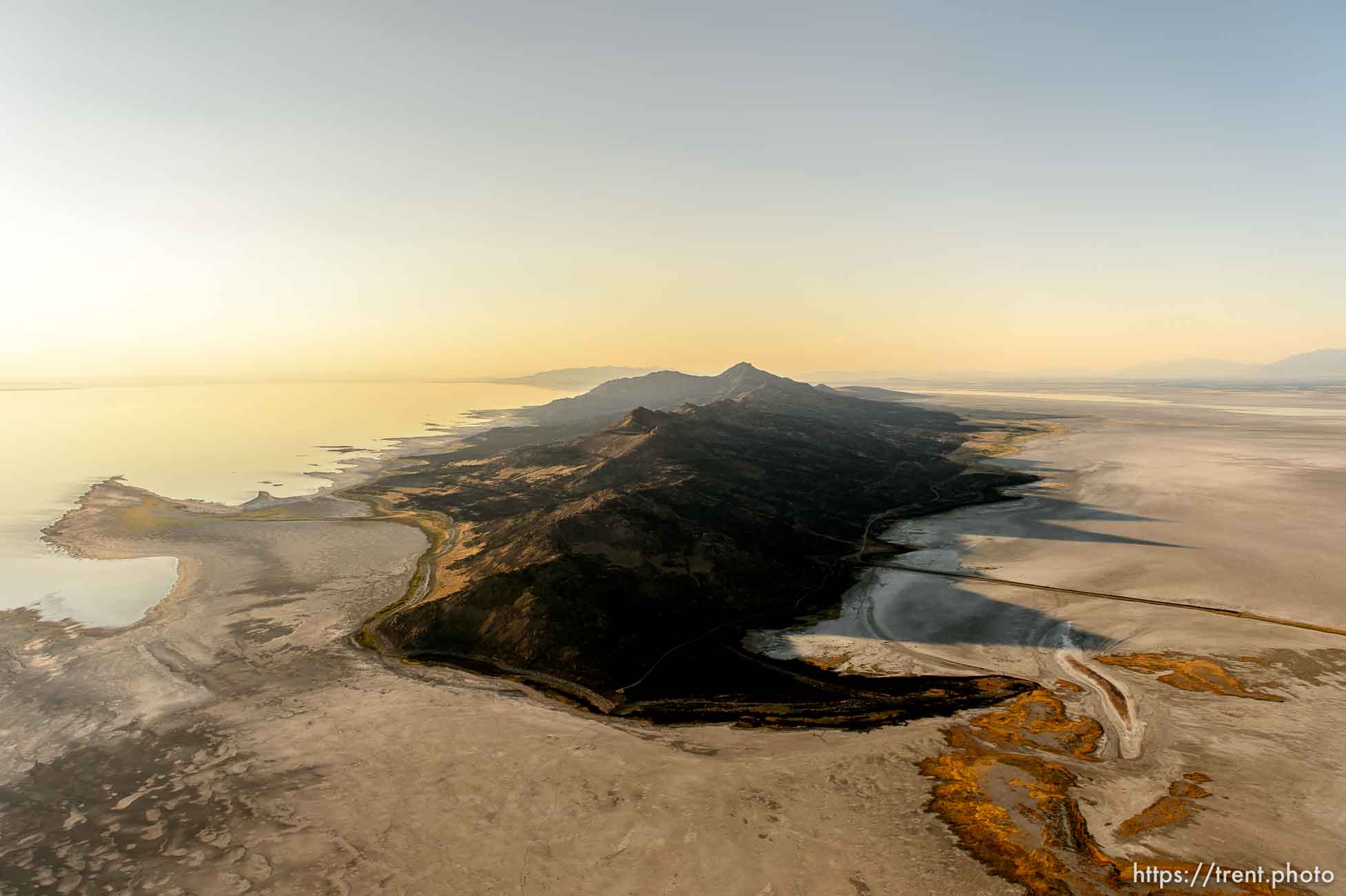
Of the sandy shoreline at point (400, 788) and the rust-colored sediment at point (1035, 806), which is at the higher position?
the rust-colored sediment at point (1035, 806)

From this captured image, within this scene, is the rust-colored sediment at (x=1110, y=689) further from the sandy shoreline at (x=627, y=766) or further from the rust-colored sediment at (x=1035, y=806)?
the rust-colored sediment at (x=1035, y=806)

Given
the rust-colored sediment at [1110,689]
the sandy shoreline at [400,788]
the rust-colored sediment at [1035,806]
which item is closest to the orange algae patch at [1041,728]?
the rust-colored sediment at [1035,806]

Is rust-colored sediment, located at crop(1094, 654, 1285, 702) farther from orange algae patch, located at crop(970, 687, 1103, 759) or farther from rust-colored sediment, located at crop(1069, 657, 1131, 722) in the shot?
orange algae patch, located at crop(970, 687, 1103, 759)

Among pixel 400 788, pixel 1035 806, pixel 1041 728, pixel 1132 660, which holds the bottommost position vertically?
pixel 400 788

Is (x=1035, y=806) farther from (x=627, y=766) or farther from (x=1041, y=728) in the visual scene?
A: (x=627, y=766)

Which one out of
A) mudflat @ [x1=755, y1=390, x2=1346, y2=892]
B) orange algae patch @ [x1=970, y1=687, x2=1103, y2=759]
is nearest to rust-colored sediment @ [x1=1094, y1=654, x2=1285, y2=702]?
mudflat @ [x1=755, y1=390, x2=1346, y2=892]


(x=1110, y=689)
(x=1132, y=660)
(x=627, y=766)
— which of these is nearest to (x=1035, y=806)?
(x=1110, y=689)
